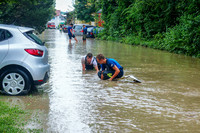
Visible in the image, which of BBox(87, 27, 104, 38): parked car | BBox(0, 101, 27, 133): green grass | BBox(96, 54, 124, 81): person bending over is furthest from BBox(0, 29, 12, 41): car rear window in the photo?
BBox(87, 27, 104, 38): parked car

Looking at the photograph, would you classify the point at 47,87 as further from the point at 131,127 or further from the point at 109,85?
the point at 131,127

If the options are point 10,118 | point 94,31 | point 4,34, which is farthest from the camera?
point 94,31

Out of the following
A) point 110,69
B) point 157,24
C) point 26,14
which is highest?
point 26,14

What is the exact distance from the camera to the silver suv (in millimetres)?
7398

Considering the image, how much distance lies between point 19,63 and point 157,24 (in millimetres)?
19318

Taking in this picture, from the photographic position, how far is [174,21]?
79.2ft

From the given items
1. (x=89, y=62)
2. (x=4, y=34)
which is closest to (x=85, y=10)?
(x=89, y=62)

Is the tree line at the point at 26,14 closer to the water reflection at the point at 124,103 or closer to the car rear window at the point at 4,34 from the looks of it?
the water reflection at the point at 124,103

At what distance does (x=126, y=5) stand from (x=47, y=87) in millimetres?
25124

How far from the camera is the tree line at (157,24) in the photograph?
18125 millimetres

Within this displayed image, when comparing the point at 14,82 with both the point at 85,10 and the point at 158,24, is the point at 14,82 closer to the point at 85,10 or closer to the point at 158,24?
the point at 158,24

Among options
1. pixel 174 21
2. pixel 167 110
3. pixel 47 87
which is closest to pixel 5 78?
pixel 47 87

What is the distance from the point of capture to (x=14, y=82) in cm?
747

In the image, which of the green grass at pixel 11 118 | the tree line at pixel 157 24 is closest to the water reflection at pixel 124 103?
the green grass at pixel 11 118
